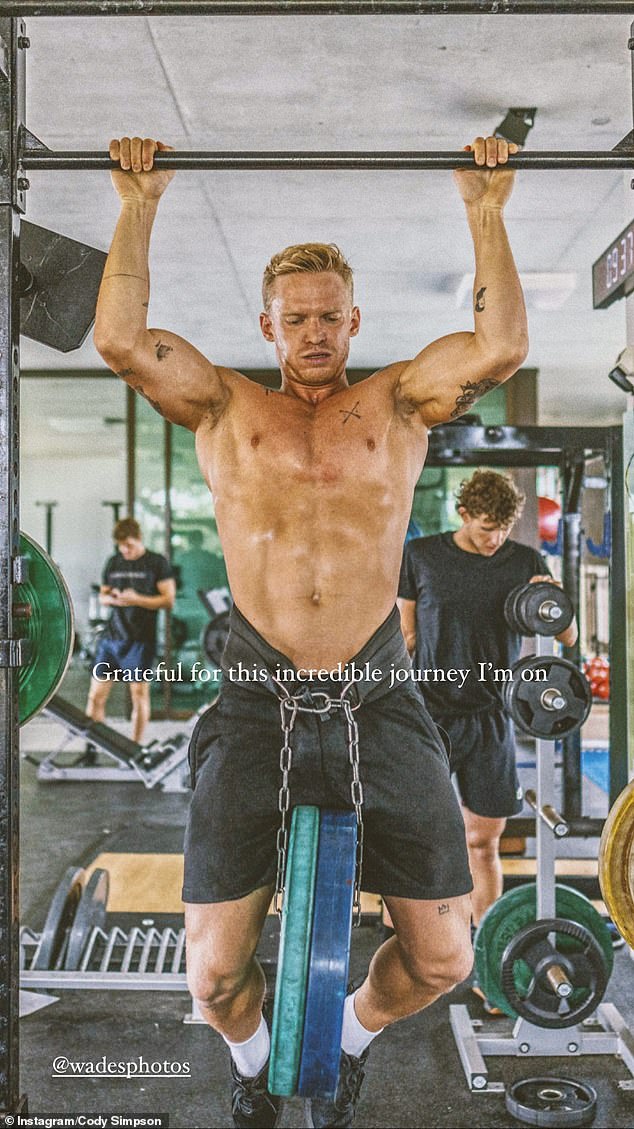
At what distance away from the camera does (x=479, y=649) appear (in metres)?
3.03

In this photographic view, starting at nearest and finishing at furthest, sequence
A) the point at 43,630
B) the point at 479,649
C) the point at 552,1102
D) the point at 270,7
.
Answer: the point at 270,7 → the point at 43,630 → the point at 552,1102 → the point at 479,649

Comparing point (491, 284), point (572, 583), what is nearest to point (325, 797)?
point (491, 284)

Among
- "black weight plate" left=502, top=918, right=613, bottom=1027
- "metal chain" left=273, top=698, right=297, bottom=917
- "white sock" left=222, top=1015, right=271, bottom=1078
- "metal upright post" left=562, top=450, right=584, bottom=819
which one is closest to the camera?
"metal chain" left=273, top=698, right=297, bottom=917

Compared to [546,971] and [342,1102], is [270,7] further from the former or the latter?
[546,971]

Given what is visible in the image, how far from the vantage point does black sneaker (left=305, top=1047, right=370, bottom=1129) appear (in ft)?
6.53

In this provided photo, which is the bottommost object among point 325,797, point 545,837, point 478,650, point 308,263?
point 545,837

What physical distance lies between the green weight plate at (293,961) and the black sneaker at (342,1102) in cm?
34

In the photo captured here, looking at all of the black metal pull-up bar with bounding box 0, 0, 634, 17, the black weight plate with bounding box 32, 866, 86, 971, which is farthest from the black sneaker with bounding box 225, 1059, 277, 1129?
the black metal pull-up bar with bounding box 0, 0, 634, 17

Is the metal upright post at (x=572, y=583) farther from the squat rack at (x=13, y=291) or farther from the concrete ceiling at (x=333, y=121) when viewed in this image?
the squat rack at (x=13, y=291)

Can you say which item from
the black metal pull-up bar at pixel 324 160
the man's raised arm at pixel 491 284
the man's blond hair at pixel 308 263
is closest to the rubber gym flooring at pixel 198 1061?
the man's raised arm at pixel 491 284

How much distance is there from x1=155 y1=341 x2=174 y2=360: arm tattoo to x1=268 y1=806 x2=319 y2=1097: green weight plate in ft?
2.97

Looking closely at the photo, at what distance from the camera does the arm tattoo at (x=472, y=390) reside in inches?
70.0

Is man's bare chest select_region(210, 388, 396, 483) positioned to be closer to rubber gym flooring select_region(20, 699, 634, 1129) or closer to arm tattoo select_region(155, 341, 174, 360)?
arm tattoo select_region(155, 341, 174, 360)

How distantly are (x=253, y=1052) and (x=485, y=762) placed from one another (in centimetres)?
133
